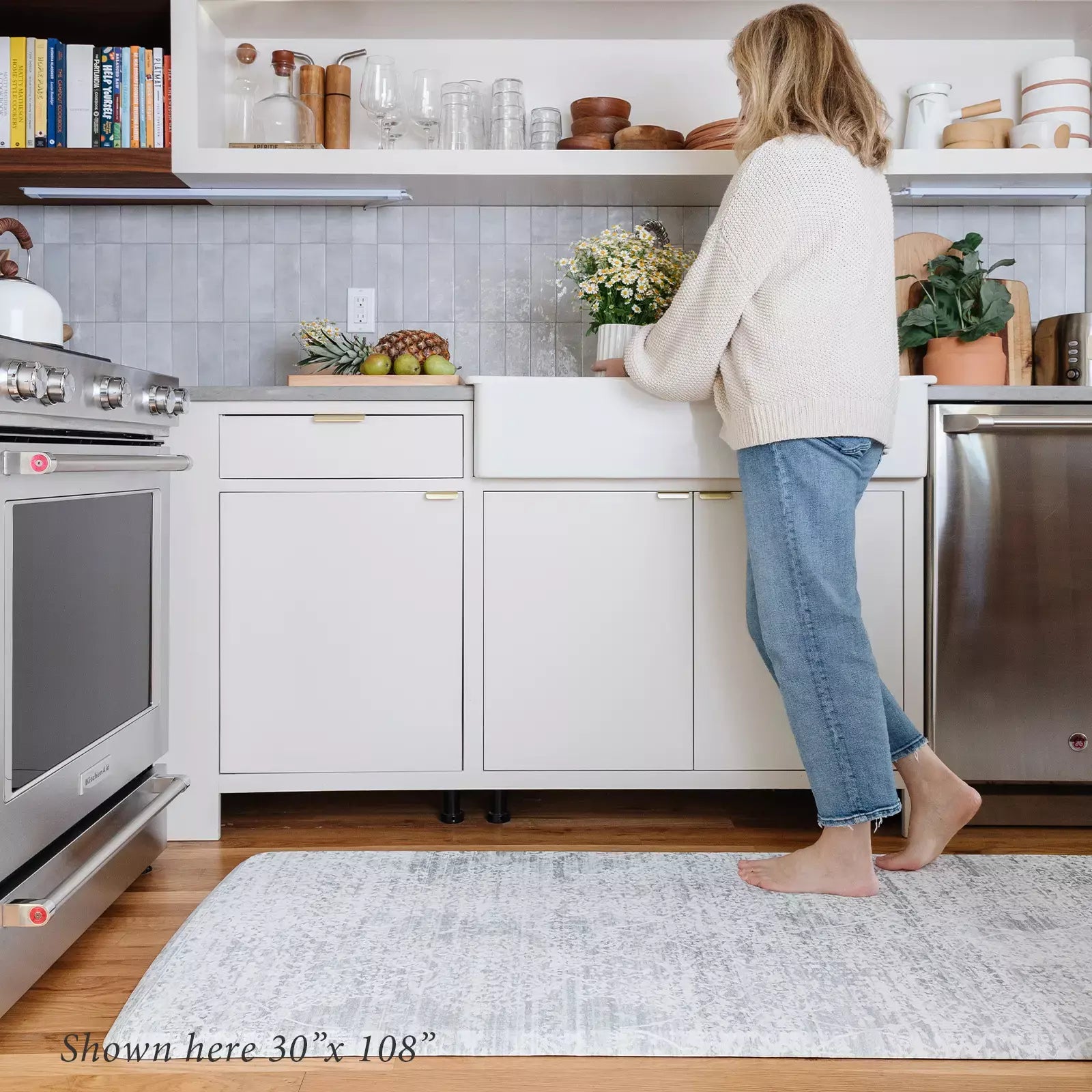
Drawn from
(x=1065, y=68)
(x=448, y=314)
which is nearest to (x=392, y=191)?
(x=448, y=314)

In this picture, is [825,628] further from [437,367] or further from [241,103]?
[241,103]

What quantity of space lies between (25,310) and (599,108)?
4.79ft

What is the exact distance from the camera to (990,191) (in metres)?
2.44

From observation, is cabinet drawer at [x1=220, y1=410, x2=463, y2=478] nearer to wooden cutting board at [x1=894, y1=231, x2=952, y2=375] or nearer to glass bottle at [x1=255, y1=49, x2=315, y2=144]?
glass bottle at [x1=255, y1=49, x2=315, y2=144]

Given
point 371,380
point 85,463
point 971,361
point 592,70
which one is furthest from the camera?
point 592,70

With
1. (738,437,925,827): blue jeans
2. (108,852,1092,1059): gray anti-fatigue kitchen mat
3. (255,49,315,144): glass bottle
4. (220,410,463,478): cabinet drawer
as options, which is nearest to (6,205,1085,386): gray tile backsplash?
(255,49,315,144): glass bottle

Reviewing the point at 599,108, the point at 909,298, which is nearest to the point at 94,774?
the point at 599,108

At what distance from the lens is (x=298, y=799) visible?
7.47 ft

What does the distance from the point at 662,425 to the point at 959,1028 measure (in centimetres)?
113

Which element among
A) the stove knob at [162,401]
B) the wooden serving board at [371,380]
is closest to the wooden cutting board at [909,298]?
the wooden serving board at [371,380]

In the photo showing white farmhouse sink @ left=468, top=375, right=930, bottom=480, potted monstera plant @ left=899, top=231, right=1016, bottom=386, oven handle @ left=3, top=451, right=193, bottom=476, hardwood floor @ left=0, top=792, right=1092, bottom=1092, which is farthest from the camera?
potted monstera plant @ left=899, top=231, right=1016, bottom=386

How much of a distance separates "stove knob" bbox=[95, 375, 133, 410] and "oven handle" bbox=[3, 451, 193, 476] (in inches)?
3.2

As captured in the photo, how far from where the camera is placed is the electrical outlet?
265 centimetres

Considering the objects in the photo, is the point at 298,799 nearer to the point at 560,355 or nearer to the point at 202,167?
the point at 560,355
